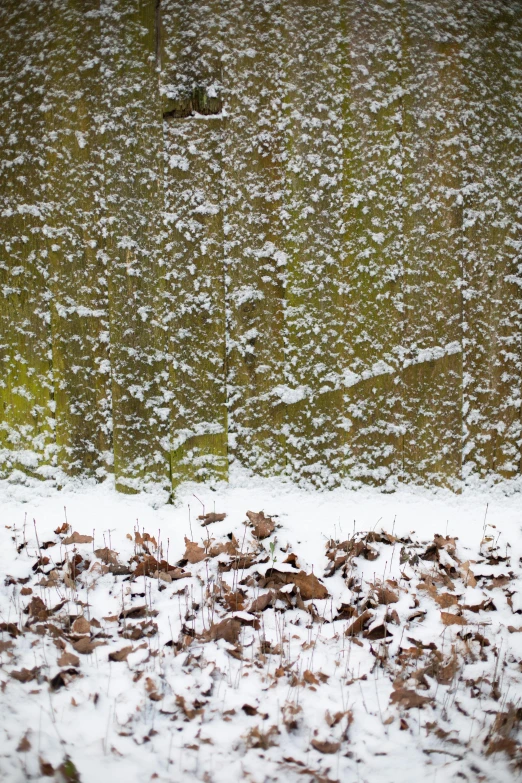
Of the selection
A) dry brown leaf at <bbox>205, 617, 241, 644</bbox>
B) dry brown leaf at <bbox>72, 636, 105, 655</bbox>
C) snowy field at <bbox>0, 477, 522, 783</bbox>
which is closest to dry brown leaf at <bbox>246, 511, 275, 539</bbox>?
snowy field at <bbox>0, 477, 522, 783</bbox>

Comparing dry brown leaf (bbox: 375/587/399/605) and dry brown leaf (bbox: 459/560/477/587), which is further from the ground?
dry brown leaf (bbox: 375/587/399/605)

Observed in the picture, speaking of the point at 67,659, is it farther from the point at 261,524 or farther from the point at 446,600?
the point at 446,600

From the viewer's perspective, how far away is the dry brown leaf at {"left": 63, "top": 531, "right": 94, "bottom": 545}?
6.71ft

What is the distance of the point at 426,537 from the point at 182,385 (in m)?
1.30

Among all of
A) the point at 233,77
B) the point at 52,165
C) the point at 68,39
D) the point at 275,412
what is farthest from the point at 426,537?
the point at 68,39

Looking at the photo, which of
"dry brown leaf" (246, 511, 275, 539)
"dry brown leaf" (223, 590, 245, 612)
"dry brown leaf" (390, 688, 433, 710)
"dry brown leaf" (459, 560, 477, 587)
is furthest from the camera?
"dry brown leaf" (246, 511, 275, 539)

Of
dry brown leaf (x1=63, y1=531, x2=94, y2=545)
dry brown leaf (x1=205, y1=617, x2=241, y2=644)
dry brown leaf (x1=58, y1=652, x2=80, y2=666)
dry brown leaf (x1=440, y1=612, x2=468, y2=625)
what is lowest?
dry brown leaf (x1=440, y1=612, x2=468, y2=625)

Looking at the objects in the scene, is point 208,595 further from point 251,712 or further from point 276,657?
point 251,712

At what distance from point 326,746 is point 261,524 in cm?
96

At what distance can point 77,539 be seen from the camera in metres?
2.05

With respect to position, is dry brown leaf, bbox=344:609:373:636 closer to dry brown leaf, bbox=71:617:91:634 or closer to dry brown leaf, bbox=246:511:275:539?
dry brown leaf, bbox=246:511:275:539

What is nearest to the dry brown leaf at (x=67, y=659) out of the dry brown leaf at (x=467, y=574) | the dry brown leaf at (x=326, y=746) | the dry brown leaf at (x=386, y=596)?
the dry brown leaf at (x=326, y=746)

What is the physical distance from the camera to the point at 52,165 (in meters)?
2.21

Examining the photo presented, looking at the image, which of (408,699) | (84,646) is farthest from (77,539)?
(408,699)
